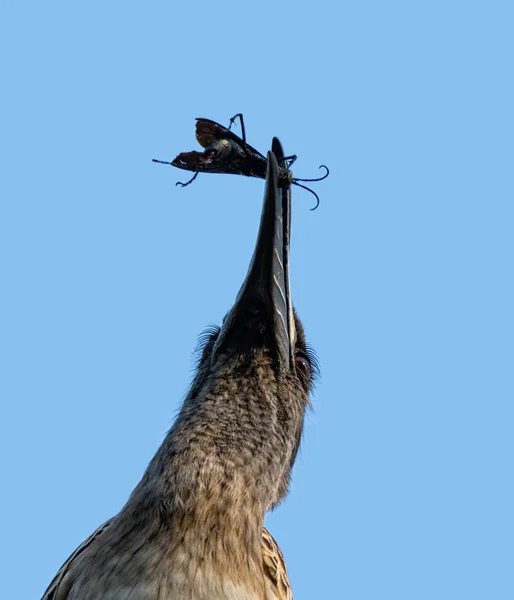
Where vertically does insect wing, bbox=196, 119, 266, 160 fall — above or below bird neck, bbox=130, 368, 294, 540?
above

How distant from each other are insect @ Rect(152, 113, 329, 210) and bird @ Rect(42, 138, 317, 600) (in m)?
0.33

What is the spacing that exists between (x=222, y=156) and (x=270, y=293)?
0.91 meters

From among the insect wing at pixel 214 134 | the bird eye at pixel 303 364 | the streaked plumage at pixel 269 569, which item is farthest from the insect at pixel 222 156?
the streaked plumage at pixel 269 569

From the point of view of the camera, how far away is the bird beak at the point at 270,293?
5.92m

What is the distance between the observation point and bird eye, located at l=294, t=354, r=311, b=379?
654 cm

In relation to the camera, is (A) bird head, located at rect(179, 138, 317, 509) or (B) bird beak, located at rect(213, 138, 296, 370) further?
(B) bird beak, located at rect(213, 138, 296, 370)

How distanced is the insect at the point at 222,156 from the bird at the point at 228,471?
33 centimetres

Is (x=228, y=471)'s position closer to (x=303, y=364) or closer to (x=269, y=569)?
(x=269, y=569)

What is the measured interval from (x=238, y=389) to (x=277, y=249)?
852mm

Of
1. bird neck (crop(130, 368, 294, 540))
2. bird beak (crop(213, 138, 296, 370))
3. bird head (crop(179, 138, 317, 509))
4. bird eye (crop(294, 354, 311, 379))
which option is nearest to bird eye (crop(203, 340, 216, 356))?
bird head (crop(179, 138, 317, 509))

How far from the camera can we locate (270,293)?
6145 mm

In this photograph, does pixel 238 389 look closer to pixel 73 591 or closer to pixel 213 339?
pixel 213 339

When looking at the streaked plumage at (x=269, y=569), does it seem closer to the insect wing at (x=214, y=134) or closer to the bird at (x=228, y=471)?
the bird at (x=228, y=471)

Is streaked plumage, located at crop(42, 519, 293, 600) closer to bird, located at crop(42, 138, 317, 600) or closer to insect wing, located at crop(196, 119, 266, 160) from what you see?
bird, located at crop(42, 138, 317, 600)
